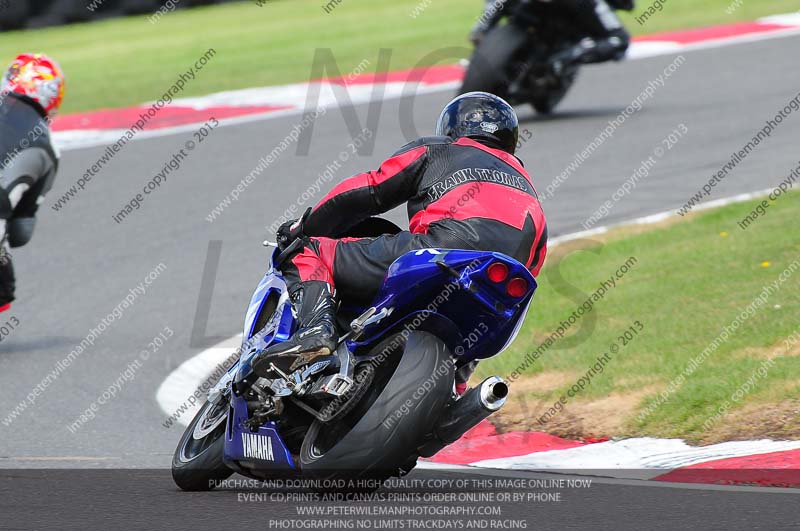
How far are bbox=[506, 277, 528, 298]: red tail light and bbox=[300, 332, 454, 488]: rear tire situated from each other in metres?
0.34

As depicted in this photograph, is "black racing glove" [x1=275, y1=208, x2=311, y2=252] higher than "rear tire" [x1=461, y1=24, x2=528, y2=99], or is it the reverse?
"black racing glove" [x1=275, y1=208, x2=311, y2=252]

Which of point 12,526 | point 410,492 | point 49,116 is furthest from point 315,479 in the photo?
point 49,116

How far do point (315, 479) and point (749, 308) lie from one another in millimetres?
3445

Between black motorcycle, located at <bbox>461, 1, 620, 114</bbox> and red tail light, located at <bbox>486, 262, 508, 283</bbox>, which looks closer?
red tail light, located at <bbox>486, 262, 508, 283</bbox>

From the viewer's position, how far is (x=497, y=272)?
4754mm

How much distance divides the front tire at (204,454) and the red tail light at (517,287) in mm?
1407

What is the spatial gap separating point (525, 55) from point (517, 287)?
9544 mm

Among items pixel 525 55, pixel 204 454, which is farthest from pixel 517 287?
pixel 525 55

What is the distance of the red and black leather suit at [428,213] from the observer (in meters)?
5.12

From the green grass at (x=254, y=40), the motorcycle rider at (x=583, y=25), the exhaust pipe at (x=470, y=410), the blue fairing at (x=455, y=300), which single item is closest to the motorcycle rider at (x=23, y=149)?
the blue fairing at (x=455, y=300)

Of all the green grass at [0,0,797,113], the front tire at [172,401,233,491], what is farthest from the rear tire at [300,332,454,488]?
the green grass at [0,0,797,113]

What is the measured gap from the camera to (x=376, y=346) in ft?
16.8

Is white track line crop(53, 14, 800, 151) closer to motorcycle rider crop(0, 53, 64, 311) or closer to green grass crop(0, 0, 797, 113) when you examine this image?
green grass crop(0, 0, 797, 113)

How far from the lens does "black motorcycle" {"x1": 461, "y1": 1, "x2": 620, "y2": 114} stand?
13688 mm
